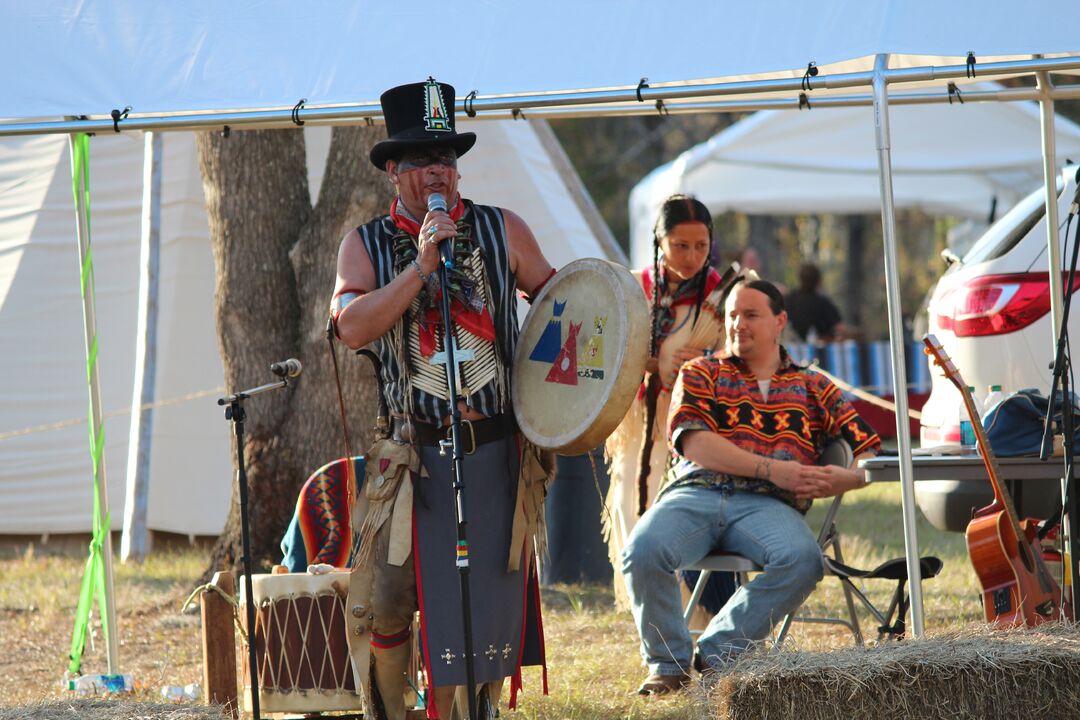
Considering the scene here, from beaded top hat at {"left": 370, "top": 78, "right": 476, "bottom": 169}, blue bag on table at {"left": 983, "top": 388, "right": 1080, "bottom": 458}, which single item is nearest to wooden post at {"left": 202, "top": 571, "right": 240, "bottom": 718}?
beaded top hat at {"left": 370, "top": 78, "right": 476, "bottom": 169}

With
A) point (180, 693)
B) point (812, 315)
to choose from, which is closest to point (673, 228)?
point (180, 693)

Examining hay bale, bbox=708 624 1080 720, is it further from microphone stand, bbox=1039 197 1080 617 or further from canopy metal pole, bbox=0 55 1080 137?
canopy metal pole, bbox=0 55 1080 137

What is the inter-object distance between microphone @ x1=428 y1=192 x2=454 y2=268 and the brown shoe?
5.59ft

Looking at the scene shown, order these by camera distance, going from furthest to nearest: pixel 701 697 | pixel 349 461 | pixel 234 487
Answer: pixel 234 487 → pixel 349 461 → pixel 701 697

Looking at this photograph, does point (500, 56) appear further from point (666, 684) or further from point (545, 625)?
point (545, 625)

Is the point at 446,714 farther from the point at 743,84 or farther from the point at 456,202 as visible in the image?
the point at 743,84

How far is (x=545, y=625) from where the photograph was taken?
5973 millimetres

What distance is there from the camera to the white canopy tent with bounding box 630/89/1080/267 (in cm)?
1356

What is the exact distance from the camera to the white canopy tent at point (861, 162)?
13562 mm

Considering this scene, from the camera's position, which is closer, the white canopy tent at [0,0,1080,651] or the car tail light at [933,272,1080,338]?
the white canopy tent at [0,0,1080,651]

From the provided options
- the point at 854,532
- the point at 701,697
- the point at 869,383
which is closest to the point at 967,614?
the point at 854,532

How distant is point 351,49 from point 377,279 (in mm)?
1062

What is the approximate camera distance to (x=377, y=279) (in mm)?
3707

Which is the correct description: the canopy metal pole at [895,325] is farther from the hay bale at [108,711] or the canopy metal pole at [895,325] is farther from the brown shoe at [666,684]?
the hay bale at [108,711]
